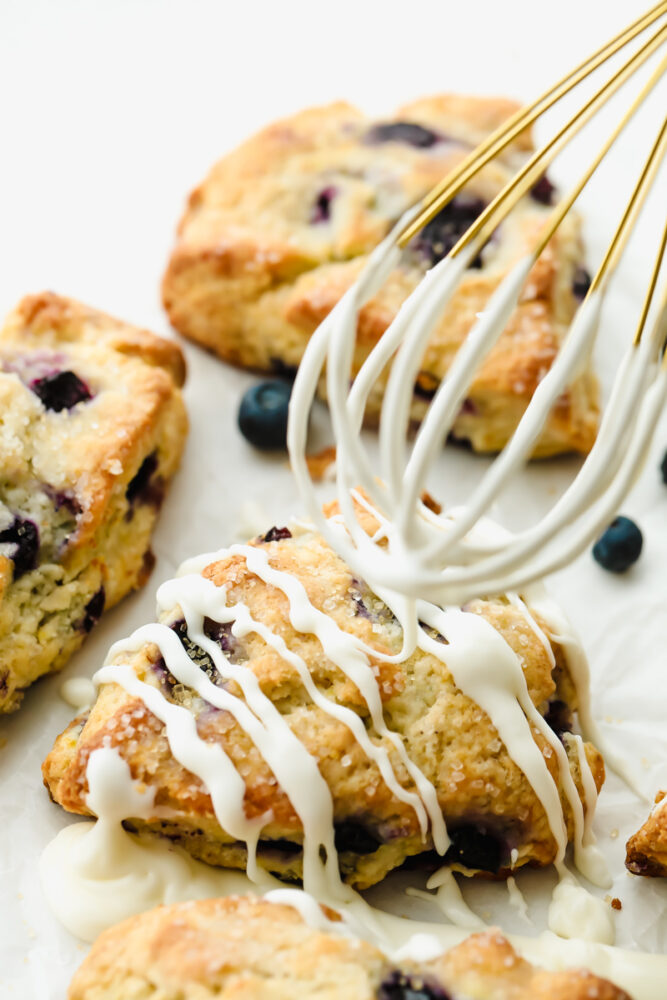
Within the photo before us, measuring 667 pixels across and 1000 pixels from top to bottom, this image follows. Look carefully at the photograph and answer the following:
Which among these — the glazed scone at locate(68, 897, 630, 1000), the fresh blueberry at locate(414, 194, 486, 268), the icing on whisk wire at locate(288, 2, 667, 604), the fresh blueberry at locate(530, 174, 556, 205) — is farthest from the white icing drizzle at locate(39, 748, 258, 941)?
the fresh blueberry at locate(530, 174, 556, 205)

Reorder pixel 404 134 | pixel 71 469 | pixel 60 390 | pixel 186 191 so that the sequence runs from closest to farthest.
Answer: pixel 71 469, pixel 60 390, pixel 404 134, pixel 186 191

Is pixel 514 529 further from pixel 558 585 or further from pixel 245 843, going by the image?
pixel 245 843

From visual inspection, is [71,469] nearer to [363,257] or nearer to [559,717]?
[363,257]

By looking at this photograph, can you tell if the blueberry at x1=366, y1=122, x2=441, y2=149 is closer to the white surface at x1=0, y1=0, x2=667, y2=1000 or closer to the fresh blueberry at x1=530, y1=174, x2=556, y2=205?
the fresh blueberry at x1=530, y1=174, x2=556, y2=205

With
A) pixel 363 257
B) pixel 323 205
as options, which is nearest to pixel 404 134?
pixel 323 205

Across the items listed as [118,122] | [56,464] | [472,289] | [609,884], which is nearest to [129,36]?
[118,122]

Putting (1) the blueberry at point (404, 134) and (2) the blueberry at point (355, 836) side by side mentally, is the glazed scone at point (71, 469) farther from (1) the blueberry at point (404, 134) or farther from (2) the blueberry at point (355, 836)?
(1) the blueberry at point (404, 134)

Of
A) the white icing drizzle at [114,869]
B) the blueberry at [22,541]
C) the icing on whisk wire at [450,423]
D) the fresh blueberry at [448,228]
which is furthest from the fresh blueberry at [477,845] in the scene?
the fresh blueberry at [448,228]
